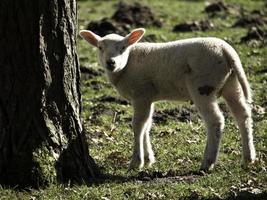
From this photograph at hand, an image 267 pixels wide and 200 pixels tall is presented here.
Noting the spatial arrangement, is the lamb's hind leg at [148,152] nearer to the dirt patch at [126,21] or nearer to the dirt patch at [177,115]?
the dirt patch at [177,115]

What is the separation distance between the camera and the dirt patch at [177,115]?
1152cm

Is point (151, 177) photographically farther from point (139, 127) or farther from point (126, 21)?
point (126, 21)

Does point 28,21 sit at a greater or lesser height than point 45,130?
greater

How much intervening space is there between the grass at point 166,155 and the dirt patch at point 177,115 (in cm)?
14

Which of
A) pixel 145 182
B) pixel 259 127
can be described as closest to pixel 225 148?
pixel 259 127

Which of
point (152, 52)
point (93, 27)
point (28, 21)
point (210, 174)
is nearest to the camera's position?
point (28, 21)

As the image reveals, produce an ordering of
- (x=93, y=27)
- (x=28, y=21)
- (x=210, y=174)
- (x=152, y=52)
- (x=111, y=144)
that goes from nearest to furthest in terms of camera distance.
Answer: (x=28, y=21), (x=210, y=174), (x=152, y=52), (x=111, y=144), (x=93, y=27)

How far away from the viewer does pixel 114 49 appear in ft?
30.6

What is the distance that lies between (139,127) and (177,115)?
2835 mm

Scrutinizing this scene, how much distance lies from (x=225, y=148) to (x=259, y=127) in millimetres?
1060

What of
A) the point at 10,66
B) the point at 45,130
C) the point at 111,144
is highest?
the point at 10,66

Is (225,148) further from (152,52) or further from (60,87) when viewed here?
(60,87)

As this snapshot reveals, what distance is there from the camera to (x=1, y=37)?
7730mm

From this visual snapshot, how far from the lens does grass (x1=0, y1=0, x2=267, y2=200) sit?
25.0 feet
